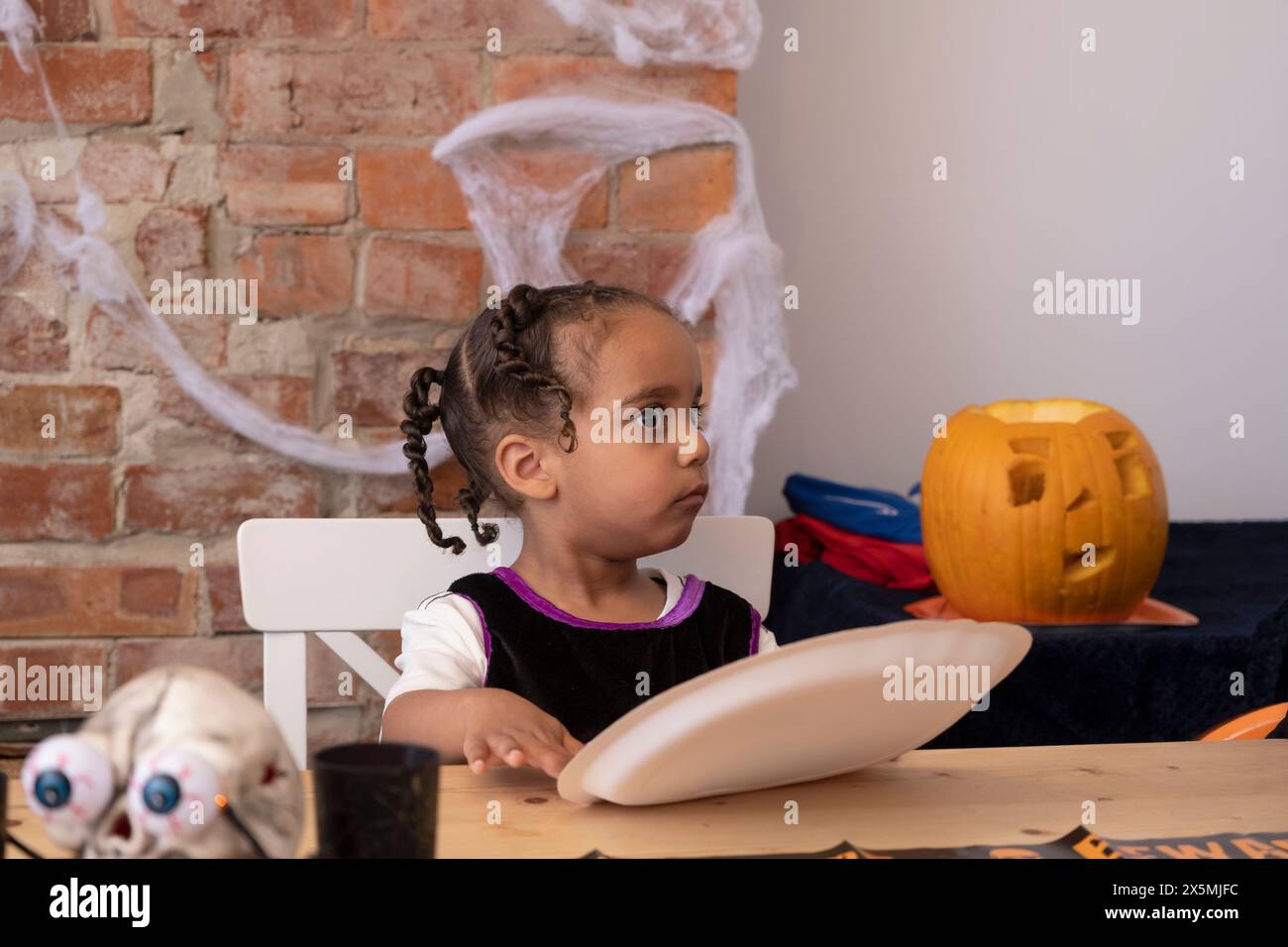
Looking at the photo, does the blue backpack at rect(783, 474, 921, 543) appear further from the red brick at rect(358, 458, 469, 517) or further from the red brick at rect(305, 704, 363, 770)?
the red brick at rect(305, 704, 363, 770)

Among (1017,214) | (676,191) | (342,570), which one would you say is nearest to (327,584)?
(342,570)

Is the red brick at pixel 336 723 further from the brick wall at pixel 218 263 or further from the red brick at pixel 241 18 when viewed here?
the red brick at pixel 241 18

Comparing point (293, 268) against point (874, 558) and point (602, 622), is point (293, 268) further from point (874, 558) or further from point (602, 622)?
point (874, 558)

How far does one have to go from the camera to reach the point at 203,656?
4.79 ft

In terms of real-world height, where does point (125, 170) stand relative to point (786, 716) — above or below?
above

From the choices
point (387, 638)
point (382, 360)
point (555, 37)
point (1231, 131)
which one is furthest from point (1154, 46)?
point (387, 638)

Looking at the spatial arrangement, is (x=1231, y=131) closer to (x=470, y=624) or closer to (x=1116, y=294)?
(x=1116, y=294)

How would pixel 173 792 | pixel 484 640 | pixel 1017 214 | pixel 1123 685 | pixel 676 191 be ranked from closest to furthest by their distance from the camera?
1. pixel 173 792
2. pixel 484 640
3. pixel 1123 685
4. pixel 676 191
5. pixel 1017 214

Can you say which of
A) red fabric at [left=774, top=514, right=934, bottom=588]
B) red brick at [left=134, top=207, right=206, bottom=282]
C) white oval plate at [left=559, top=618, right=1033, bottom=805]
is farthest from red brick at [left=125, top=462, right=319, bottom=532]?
white oval plate at [left=559, top=618, right=1033, bottom=805]

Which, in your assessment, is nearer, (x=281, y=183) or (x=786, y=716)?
(x=786, y=716)

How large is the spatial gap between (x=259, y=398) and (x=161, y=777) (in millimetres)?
1061

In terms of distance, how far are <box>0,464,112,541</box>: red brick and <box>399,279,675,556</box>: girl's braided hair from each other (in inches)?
17.5

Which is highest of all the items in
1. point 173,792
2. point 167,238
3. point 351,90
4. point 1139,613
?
point 351,90

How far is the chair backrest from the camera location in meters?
1.01
